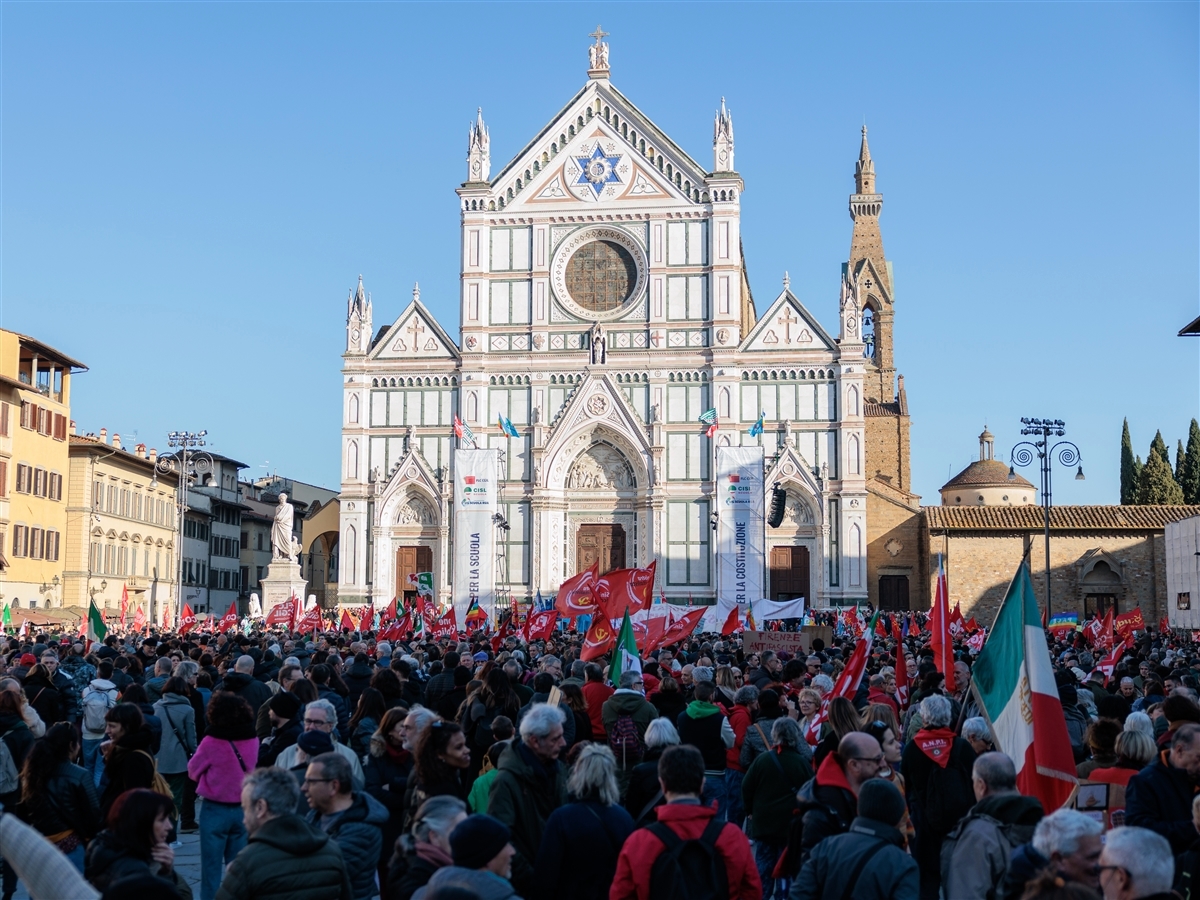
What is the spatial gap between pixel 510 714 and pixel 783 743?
249cm

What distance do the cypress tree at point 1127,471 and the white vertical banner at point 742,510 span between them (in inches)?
1405

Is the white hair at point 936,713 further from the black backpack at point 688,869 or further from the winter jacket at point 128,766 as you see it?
the winter jacket at point 128,766

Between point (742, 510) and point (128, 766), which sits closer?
point (128, 766)

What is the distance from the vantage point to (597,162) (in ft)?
176

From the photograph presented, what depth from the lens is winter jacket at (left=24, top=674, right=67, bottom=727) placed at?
1297 centimetres

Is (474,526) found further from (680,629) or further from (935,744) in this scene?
(935,744)

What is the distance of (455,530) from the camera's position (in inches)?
1953

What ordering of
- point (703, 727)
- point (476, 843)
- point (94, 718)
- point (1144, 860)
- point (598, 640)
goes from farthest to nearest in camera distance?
point (598, 640)
point (94, 718)
point (703, 727)
point (476, 843)
point (1144, 860)

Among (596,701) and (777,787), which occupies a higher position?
(596,701)

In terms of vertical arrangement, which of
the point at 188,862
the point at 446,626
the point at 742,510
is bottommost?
the point at 188,862

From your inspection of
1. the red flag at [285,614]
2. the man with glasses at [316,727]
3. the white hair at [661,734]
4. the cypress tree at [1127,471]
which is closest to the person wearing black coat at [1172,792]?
the white hair at [661,734]

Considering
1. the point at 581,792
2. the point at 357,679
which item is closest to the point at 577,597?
the point at 357,679

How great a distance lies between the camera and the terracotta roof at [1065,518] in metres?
51.0

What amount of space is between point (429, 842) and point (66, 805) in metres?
3.80
